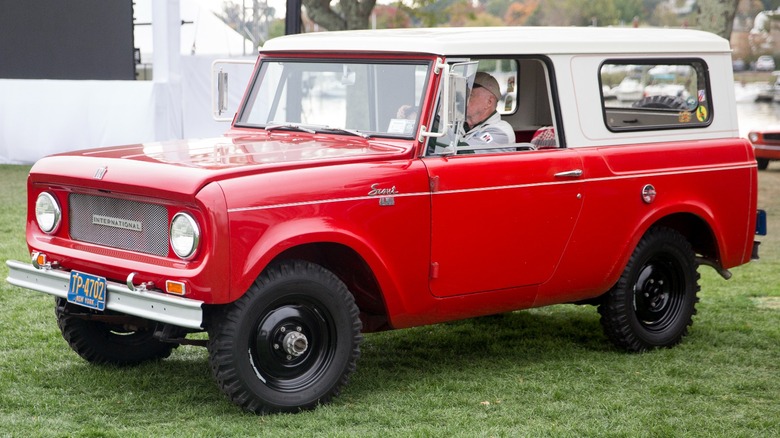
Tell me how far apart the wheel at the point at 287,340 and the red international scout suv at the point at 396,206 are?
1 cm

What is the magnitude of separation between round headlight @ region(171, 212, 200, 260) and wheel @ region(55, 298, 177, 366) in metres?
1.22

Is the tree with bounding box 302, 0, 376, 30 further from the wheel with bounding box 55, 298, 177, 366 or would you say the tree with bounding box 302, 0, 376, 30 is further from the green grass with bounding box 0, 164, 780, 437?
the wheel with bounding box 55, 298, 177, 366

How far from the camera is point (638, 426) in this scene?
17.5 ft

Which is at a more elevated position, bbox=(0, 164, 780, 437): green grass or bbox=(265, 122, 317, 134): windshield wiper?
bbox=(265, 122, 317, 134): windshield wiper

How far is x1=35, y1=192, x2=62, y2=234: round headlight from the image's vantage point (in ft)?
19.1

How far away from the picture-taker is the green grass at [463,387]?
5.25 metres

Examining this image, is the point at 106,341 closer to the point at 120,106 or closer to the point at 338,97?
the point at 338,97

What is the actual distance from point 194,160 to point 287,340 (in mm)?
997

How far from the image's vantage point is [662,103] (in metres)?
7.36

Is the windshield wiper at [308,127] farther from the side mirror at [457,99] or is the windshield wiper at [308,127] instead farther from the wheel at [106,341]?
the wheel at [106,341]

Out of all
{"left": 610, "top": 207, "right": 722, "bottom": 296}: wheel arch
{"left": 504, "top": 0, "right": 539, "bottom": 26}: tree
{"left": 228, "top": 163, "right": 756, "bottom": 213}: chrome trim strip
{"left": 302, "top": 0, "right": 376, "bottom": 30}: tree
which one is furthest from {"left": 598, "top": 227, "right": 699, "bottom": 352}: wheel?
{"left": 504, "top": 0, "right": 539, "bottom": 26}: tree

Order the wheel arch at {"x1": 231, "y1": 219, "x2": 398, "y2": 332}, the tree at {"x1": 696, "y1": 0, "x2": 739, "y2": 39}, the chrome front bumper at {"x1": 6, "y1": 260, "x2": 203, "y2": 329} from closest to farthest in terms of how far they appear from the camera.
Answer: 1. the chrome front bumper at {"x1": 6, "y1": 260, "x2": 203, "y2": 329}
2. the wheel arch at {"x1": 231, "y1": 219, "x2": 398, "y2": 332}
3. the tree at {"x1": 696, "y1": 0, "x2": 739, "y2": 39}

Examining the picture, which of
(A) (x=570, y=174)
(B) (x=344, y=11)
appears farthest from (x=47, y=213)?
(B) (x=344, y=11)

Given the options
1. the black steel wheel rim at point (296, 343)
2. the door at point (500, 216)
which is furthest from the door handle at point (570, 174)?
the black steel wheel rim at point (296, 343)
